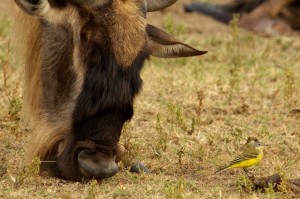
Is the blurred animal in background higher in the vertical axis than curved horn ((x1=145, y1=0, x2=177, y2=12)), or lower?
higher

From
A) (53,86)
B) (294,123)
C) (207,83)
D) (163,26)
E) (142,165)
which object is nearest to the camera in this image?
(53,86)

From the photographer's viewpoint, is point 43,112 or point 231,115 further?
point 231,115

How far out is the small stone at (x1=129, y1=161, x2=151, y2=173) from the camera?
275 inches

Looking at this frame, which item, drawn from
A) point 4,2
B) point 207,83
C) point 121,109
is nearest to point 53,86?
point 121,109

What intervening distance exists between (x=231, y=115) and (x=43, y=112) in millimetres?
3000

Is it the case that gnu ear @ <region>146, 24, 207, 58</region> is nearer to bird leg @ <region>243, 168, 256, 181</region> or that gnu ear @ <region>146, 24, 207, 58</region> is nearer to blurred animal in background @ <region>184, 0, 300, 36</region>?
bird leg @ <region>243, 168, 256, 181</region>

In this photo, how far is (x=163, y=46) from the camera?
7.01m

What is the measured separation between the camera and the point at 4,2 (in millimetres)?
12305

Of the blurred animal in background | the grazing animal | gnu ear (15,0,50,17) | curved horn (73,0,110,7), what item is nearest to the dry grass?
the grazing animal

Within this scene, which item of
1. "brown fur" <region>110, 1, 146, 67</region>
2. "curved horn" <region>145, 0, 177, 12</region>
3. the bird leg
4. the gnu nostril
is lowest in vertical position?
the gnu nostril

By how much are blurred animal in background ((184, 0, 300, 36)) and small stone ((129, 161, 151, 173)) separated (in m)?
6.95

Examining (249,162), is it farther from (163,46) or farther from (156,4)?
(156,4)

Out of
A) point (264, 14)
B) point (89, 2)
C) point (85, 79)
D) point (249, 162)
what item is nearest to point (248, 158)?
point (249, 162)

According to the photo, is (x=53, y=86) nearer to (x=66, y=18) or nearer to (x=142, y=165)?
(x=66, y=18)
